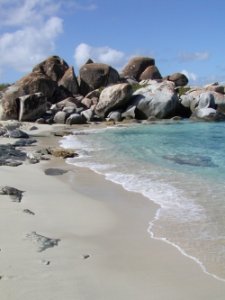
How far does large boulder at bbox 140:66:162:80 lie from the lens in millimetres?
49094

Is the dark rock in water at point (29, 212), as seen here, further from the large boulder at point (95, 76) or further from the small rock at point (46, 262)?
the large boulder at point (95, 76)

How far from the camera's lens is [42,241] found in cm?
600

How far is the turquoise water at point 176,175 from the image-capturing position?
656cm

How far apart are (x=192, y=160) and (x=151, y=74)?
35.6 meters

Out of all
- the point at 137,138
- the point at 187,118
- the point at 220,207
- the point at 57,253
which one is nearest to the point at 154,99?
the point at 187,118

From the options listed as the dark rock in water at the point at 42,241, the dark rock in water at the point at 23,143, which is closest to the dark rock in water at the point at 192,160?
the dark rock in water at the point at 23,143

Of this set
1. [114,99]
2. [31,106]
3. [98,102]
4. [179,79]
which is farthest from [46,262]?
[179,79]

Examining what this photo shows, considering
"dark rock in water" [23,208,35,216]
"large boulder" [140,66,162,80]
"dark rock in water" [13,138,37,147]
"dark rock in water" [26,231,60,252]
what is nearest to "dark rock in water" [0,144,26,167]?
"dark rock in water" [13,138,37,147]

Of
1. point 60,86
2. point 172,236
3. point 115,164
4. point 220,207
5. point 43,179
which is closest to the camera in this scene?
point 172,236

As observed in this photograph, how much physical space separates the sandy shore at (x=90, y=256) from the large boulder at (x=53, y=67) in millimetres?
32727

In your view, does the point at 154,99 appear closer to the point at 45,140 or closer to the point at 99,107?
the point at 99,107

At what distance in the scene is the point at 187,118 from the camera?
3406 centimetres

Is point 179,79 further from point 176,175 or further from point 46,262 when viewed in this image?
point 46,262

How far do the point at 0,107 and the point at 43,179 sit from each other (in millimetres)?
Result: 20324
